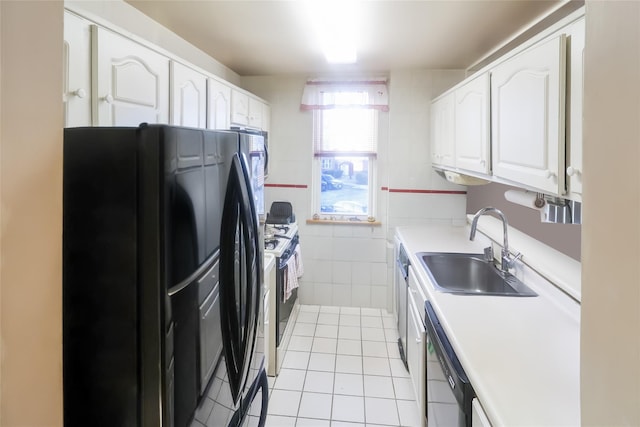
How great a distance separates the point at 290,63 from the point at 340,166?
3.62 ft

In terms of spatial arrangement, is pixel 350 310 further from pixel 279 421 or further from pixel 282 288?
pixel 279 421

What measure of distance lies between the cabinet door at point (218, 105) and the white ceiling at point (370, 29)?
363mm

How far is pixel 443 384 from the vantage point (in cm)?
144

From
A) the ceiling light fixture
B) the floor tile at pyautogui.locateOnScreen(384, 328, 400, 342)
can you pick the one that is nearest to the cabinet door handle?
the ceiling light fixture

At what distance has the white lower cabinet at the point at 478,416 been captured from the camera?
3.36 ft

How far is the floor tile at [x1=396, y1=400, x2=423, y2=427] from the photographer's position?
87.5 inches

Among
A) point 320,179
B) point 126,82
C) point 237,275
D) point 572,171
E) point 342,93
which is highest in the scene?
point 342,93

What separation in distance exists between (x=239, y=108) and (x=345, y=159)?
1347 millimetres

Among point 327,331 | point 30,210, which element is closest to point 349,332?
point 327,331

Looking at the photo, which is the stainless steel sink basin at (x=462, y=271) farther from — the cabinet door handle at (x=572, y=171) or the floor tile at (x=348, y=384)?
the cabinet door handle at (x=572, y=171)

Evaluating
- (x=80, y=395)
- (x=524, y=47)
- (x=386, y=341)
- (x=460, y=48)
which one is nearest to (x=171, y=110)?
(x=80, y=395)

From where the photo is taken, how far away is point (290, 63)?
3.38 metres

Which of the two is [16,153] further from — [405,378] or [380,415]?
[405,378]

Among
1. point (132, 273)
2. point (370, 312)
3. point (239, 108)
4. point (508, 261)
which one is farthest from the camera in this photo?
point (370, 312)
